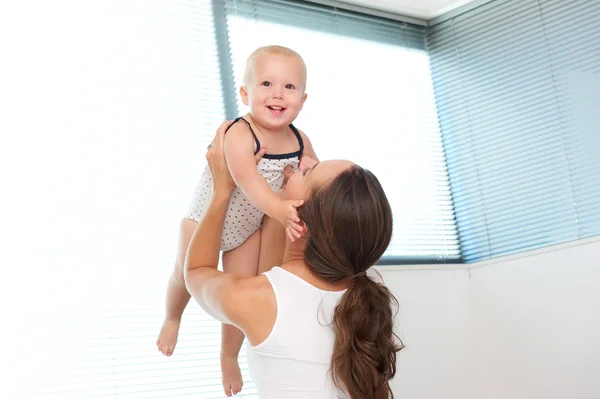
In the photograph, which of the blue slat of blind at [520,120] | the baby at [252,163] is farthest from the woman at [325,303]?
the blue slat of blind at [520,120]

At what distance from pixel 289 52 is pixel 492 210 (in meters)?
2.52

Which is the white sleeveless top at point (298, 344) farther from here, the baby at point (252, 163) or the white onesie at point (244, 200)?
the white onesie at point (244, 200)

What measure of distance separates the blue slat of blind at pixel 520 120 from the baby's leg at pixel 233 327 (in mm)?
2342

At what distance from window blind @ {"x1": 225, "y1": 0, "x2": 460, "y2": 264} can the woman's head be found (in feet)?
7.05

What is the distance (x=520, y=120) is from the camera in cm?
424

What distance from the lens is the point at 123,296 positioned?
3.14 m

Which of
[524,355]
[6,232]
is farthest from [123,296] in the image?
[524,355]

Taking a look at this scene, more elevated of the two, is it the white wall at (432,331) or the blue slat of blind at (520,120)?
the blue slat of blind at (520,120)

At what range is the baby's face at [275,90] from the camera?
2.11 meters

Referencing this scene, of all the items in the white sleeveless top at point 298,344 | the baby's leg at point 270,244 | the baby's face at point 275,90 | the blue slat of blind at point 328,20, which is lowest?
the white sleeveless top at point 298,344

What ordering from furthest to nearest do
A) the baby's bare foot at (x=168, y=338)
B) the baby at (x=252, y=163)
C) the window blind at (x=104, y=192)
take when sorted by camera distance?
1. the window blind at (x=104, y=192)
2. the baby's bare foot at (x=168, y=338)
3. the baby at (x=252, y=163)

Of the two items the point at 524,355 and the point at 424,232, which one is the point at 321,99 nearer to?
the point at 424,232

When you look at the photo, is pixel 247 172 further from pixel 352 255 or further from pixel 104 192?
pixel 104 192

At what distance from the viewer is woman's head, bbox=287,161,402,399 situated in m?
1.70
